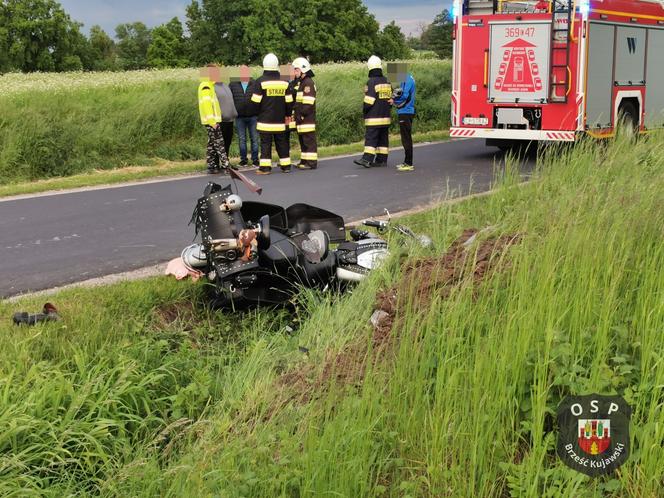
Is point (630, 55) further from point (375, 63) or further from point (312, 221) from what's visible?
point (312, 221)

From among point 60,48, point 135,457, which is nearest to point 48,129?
point 135,457

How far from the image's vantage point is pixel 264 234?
17.9ft

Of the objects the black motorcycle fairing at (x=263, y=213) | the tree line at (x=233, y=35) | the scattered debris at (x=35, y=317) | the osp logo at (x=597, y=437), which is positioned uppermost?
the tree line at (x=233, y=35)

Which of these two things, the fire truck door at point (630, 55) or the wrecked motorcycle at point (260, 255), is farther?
the fire truck door at point (630, 55)

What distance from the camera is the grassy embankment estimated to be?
320 centimetres

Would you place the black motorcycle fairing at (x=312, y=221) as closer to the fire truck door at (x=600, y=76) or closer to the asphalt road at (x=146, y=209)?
the asphalt road at (x=146, y=209)

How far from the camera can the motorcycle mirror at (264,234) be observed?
17.9 feet

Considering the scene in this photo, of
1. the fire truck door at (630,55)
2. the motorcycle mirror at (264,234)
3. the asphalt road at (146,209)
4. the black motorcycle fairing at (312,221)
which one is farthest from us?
the fire truck door at (630,55)

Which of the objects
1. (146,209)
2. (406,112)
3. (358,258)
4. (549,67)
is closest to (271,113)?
(406,112)

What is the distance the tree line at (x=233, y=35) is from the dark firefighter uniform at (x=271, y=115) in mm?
Answer: 60436

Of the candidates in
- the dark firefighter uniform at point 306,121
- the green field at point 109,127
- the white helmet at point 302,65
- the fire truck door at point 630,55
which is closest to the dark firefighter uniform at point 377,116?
the dark firefighter uniform at point 306,121

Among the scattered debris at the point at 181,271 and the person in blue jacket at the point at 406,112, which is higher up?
the person in blue jacket at the point at 406,112

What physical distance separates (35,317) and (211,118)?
8.84 m

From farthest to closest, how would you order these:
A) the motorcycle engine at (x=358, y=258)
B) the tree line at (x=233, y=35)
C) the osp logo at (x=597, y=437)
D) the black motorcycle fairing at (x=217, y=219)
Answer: the tree line at (x=233, y=35) < the motorcycle engine at (x=358, y=258) < the black motorcycle fairing at (x=217, y=219) < the osp logo at (x=597, y=437)
